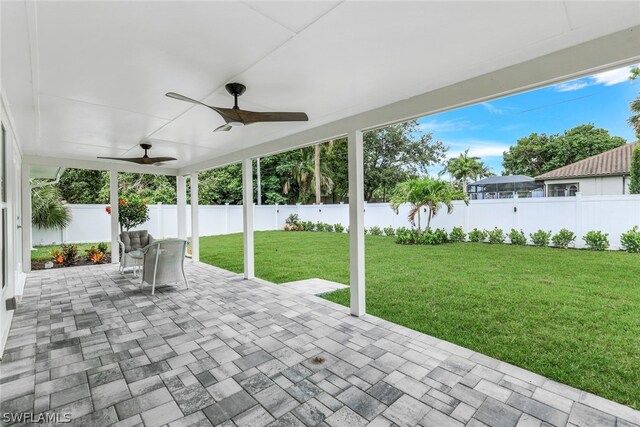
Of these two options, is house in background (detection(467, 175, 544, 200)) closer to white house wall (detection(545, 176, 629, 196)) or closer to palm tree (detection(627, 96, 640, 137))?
white house wall (detection(545, 176, 629, 196))

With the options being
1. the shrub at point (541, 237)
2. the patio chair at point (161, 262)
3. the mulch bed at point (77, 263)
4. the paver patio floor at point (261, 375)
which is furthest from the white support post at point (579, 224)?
the mulch bed at point (77, 263)

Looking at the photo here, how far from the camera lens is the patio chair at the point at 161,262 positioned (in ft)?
15.3

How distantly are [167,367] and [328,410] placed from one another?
140cm

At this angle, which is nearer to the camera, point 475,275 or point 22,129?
point 22,129

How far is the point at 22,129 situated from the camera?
13.9ft

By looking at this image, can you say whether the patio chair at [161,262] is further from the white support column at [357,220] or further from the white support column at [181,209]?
the white support column at [181,209]

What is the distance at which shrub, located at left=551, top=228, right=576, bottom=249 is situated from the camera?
764 centimetres

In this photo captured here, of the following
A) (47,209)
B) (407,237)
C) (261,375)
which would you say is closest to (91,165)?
(47,209)

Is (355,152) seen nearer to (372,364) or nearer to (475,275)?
(372,364)

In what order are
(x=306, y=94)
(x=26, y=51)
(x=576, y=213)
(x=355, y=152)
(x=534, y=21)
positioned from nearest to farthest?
1. (x=534, y=21)
2. (x=26, y=51)
3. (x=306, y=94)
4. (x=355, y=152)
5. (x=576, y=213)

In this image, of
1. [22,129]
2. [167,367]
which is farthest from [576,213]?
[22,129]

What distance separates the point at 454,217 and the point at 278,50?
8.89m

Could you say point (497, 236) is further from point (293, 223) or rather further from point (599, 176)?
point (293, 223)

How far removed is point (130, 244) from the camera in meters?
6.14
